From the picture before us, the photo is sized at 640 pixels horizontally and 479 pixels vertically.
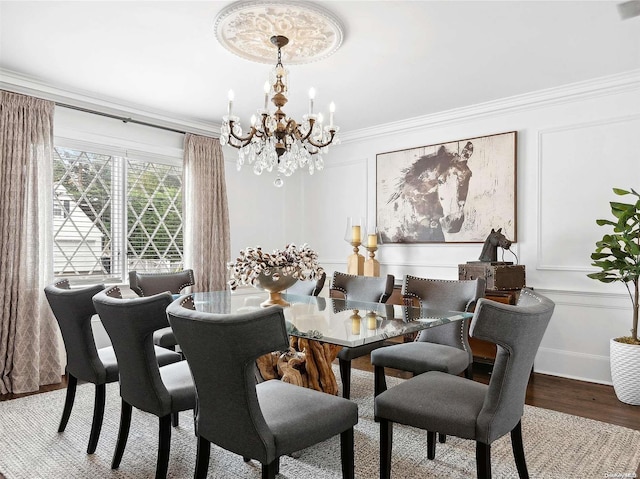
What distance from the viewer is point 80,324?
2.37 meters

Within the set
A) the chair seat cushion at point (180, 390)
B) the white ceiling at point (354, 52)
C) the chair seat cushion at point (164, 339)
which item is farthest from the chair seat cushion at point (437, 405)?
the white ceiling at point (354, 52)

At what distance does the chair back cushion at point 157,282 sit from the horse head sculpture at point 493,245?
8.48 feet

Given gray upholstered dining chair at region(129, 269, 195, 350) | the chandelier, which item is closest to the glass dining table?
gray upholstered dining chair at region(129, 269, 195, 350)

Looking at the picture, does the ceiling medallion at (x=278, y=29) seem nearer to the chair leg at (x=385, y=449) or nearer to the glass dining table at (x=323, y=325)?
the glass dining table at (x=323, y=325)

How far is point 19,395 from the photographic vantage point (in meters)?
3.38

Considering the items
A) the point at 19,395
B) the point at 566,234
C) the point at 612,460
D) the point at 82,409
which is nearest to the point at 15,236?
the point at 19,395

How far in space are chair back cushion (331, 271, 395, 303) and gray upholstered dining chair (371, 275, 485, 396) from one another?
0.21m

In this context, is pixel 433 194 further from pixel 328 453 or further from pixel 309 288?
pixel 328 453

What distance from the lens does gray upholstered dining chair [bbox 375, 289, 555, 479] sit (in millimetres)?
1584

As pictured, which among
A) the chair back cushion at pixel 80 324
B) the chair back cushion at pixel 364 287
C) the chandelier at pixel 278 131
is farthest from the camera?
the chair back cushion at pixel 364 287

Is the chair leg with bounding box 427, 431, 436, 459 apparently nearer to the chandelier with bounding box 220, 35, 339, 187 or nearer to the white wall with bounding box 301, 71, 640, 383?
the chandelier with bounding box 220, 35, 339, 187

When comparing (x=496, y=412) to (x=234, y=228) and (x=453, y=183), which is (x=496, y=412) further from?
(x=234, y=228)

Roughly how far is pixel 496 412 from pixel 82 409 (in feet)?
8.83

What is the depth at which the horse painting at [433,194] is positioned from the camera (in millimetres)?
4477
